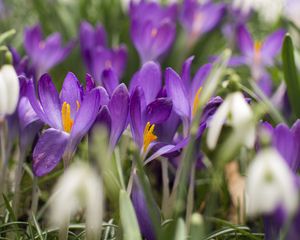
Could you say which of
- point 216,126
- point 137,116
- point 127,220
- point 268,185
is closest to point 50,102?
point 137,116

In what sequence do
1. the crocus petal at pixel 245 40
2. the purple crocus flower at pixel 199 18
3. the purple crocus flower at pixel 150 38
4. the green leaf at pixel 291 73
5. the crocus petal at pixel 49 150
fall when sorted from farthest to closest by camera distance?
the purple crocus flower at pixel 199 18 → the crocus petal at pixel 245 40 → the purple crocus flower at pixel 150 38 → the green leaf at pixel 291 73 → the crocus petal at pixel 49 150

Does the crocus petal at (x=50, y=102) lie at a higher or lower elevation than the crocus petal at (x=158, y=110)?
higher

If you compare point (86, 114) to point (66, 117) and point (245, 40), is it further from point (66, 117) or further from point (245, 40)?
point (245, 40)

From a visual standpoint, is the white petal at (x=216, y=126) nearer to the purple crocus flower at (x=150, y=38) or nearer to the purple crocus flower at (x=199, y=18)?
the purple crocus flower at (x=150, y=38)

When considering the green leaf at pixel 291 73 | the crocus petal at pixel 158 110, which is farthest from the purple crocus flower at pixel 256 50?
the crocus petal at pixel 158 110

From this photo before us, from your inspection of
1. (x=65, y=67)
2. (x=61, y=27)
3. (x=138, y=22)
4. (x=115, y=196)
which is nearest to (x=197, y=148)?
(x=115, y=196)

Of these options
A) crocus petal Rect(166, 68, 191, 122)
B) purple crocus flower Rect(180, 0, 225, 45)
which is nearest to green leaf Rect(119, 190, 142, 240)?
crocus petal Rect(166, 68, 191, 122)
